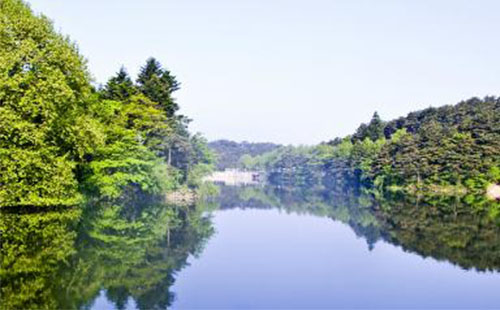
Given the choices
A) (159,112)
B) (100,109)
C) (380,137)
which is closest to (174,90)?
(159,112)

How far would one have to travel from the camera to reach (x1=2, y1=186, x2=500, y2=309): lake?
11.3 meters

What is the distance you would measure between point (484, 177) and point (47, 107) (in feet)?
152

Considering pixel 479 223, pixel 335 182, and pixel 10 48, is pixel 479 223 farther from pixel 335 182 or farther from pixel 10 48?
pixel 335 182

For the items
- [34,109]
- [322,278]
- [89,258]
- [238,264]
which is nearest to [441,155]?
[238,264]

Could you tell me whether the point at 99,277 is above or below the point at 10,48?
below

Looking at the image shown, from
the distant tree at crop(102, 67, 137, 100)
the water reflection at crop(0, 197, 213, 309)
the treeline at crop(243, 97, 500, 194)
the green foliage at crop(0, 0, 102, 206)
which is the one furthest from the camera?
the treeline at crop(243, 97, 500, 194)

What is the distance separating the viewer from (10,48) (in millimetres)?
21766

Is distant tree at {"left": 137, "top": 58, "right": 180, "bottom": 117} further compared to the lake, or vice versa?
distant tree at {"left": 137, "top": 58, "right": 180, "bottom": 117}

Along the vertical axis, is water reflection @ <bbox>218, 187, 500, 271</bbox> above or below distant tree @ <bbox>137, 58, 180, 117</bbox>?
below

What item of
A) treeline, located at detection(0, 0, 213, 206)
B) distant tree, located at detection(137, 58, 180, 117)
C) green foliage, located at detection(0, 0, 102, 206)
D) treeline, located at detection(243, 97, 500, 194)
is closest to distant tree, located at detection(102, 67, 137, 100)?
distant tree, located at detection(137, 58, 180, 117)

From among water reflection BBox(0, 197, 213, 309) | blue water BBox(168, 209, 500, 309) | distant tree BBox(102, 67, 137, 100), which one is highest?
distant tree BBox(102, 67, 137, 100)

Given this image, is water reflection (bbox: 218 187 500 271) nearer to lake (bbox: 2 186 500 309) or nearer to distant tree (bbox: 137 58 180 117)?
lake (bbox: 2 186 500 309)

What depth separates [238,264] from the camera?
1599 centimetres

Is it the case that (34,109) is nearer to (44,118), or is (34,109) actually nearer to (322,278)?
(44,118)
